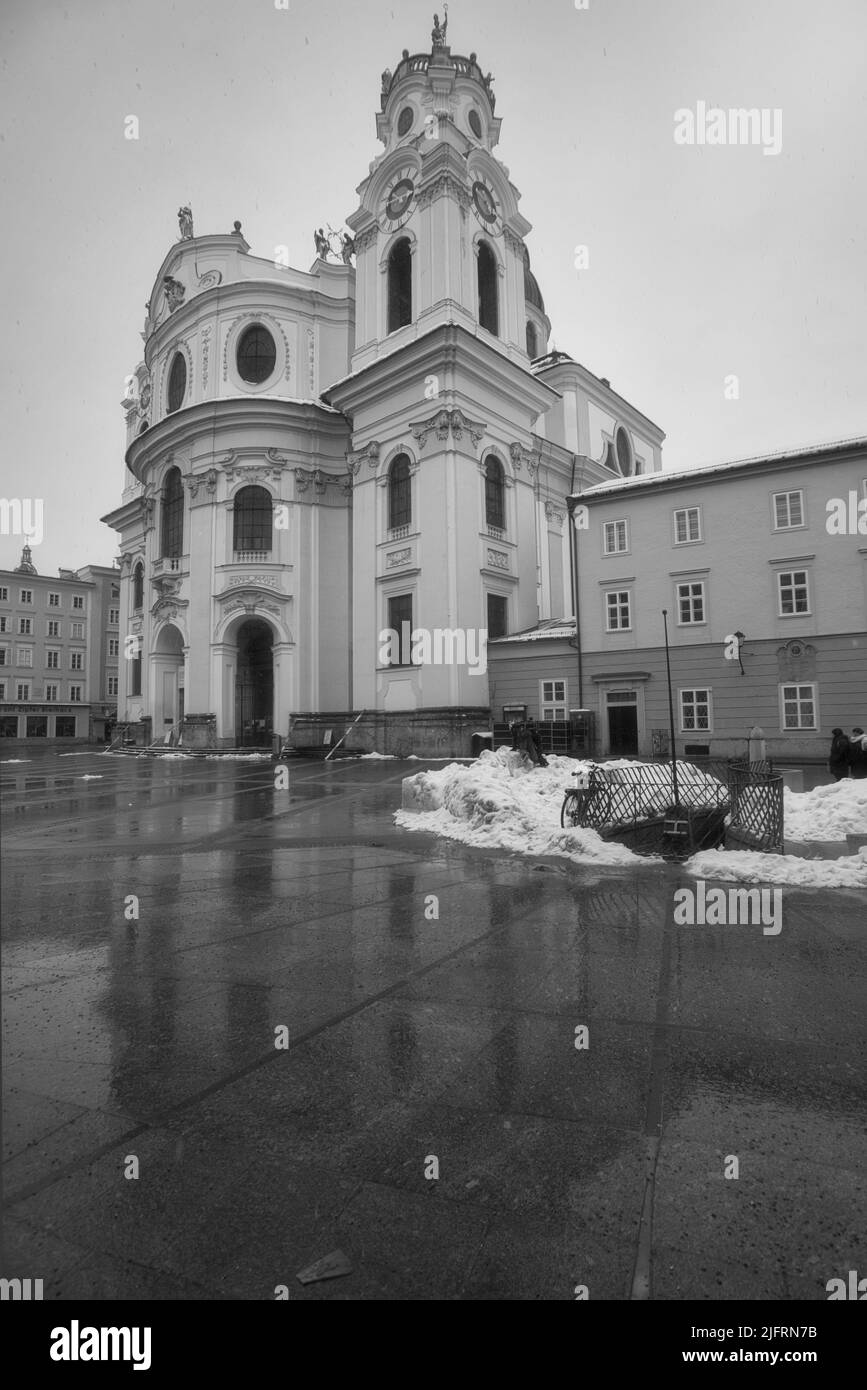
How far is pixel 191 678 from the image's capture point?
37000 mm

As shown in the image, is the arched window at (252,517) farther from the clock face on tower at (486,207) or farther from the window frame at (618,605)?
the window frame at (618,605)

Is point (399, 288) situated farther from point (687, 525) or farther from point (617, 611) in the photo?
point (617, 611)

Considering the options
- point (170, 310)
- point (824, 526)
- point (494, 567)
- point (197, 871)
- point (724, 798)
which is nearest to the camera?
point (197, 871)

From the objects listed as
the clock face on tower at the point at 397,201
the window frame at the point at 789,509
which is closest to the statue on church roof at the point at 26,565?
the clock face on tower at the point at 397,201

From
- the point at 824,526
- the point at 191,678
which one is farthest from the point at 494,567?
the point at 191,678

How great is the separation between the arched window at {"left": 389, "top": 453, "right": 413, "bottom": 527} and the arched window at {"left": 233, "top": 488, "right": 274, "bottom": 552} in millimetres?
7287

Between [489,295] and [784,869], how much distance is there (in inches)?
1487

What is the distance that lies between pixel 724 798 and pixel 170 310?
48172 millimetres

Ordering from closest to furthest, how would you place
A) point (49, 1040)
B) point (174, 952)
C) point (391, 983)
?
point (49, 1040) < point (391, 983) < point (174, 952)

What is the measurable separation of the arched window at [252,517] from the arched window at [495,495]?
471 inches

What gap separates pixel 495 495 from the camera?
35.2 m

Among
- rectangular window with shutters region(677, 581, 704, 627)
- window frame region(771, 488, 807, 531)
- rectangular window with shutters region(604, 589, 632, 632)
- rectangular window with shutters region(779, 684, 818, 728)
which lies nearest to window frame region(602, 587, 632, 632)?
rectangular window with shutters region(604, 589, 632, 632)

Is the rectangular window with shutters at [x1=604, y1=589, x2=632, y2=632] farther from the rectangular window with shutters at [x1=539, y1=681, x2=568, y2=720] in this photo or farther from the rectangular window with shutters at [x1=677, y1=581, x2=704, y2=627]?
the rectangular window with shutters at [x1=539, y1=681, x2=568, y2=720]

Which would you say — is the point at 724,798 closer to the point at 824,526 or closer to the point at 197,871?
the point at 197,871
